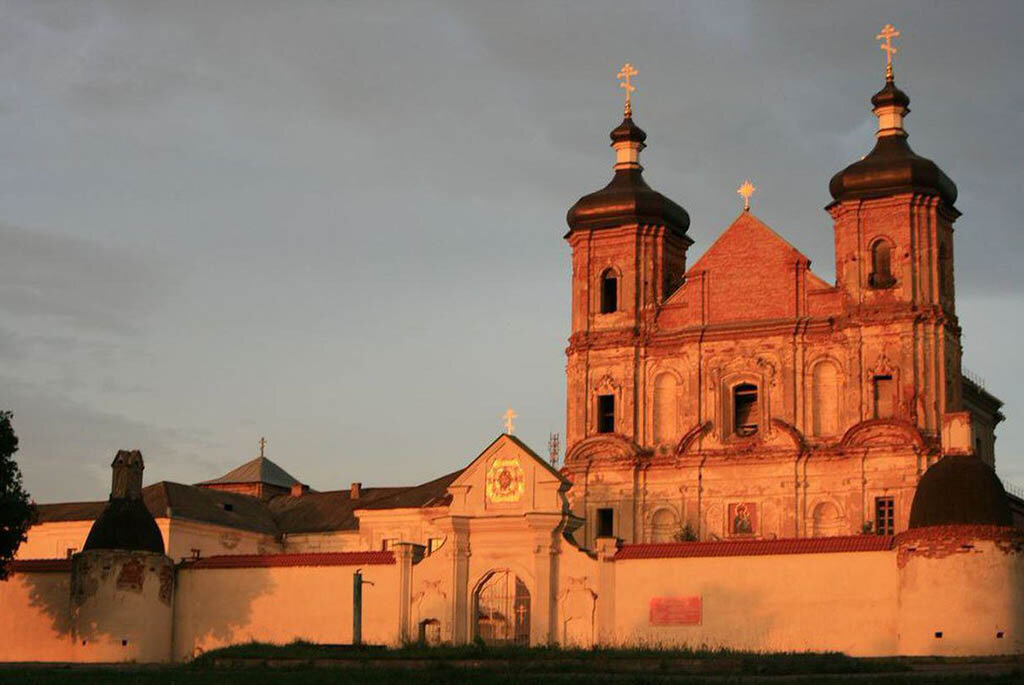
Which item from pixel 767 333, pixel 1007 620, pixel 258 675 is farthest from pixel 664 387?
pixel 258 675

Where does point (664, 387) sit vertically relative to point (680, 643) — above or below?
above

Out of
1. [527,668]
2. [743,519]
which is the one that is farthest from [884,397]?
[527,668]

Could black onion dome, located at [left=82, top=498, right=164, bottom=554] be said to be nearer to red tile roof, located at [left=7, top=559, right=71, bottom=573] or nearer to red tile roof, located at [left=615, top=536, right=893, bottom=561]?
red tile roof, located at [left=7, top=559, right=71, bottom=573]

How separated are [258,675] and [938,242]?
26.3m

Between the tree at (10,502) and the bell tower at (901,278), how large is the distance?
75.8ft

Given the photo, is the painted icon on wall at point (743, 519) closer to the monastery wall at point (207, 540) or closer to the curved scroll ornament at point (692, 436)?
the curved scroll ornament at point (692, 436)

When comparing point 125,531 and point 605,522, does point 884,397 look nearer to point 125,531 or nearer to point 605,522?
point 605,522

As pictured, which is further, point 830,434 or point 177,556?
point 177,556

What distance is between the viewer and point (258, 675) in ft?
106

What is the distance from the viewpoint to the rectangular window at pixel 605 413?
52.8 meters

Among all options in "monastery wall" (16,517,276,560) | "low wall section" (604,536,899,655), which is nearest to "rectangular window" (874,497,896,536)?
"low wall section" (604,536,899,655)

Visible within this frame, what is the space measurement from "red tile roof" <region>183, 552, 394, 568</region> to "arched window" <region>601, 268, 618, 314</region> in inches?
613

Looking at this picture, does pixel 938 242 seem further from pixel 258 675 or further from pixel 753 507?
pixel 258 675

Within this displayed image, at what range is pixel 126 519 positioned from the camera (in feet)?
137
